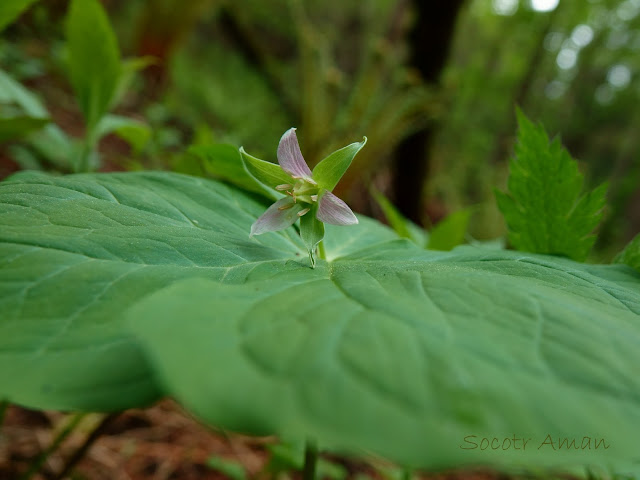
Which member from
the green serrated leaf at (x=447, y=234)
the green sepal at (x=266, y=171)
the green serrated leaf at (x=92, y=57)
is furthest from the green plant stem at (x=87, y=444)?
the green serrated leaf at (x=447, y=234)

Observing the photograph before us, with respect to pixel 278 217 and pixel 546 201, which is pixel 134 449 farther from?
pixel 546 201

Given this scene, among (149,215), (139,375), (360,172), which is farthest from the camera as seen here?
(360,172)

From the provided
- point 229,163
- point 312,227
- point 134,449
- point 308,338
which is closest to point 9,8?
point 229,163

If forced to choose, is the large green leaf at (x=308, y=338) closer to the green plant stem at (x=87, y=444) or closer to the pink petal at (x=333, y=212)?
the pink petal at (x=333, y=212)

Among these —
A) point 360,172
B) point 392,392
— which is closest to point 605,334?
point 392,392

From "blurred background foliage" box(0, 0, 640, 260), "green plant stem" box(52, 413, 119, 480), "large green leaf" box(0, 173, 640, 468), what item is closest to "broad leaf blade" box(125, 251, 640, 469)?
"large green leaf" box(0, 173, 640, 468)

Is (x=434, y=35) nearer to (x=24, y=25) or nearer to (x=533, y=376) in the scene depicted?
(x=24, y=25)
